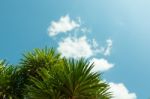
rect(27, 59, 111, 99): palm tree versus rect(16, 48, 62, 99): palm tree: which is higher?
rect(16, 48, 62, 99): palm tree

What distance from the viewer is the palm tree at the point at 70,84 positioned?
13.0m

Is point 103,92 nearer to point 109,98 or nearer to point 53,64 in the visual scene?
point 109,98

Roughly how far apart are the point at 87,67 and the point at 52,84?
1.15 meters

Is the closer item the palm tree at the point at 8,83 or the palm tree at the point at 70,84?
the palm tree at the point at 70,84

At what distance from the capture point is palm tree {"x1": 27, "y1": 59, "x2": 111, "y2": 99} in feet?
42.7

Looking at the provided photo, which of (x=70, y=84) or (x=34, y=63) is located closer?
(x=70, y=84)

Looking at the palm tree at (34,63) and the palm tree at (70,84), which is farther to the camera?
the palm tree at (34,63)

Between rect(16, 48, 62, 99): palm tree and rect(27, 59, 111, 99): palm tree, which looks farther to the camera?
rect(16, 48, 62, 99): palm tree

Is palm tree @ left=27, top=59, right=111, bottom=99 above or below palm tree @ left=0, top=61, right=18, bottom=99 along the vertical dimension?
below

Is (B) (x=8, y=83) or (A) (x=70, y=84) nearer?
(A) (x=70, y=84)

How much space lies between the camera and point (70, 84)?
12.9 metres

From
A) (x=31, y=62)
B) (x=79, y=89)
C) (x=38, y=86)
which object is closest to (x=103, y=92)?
(x=79, y=89)

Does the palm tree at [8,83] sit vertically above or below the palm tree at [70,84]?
above

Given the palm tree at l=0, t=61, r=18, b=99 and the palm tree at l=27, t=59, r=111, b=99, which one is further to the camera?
the palm tree at l=0, t=61, r=18, b=99
